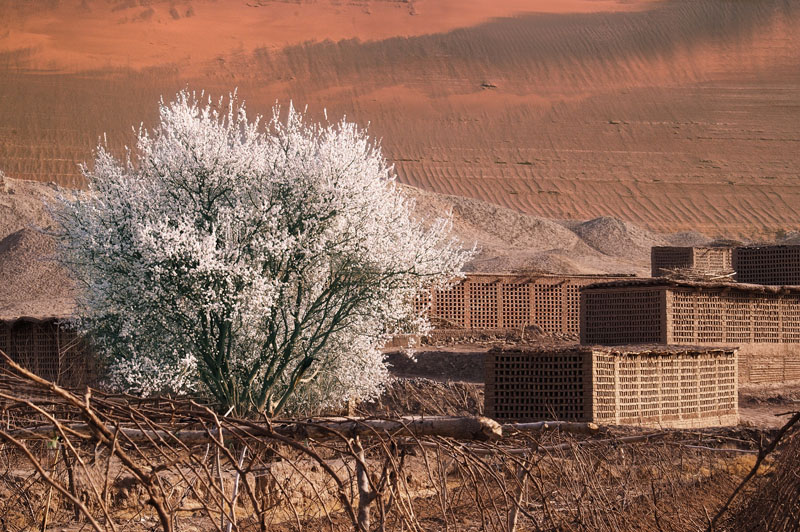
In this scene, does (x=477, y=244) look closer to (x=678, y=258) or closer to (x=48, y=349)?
(x=678, y=258)

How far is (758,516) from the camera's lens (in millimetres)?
8469

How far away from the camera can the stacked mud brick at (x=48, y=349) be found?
18.4 meters

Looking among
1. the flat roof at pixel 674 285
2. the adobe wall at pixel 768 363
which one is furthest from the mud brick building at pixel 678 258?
the flat roof at pixel 674 285

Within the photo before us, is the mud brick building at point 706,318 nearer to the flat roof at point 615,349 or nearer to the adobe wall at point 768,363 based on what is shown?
the adobe wall at point 768,363

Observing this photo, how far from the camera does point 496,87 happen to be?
8162 cm

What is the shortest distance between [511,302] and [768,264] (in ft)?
21.6

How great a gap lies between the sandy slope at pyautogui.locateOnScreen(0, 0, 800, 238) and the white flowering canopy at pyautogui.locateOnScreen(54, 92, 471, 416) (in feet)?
152

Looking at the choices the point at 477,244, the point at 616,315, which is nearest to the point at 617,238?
the point at 477,244

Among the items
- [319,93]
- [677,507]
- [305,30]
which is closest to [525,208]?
[319,93]

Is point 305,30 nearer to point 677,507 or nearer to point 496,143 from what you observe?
point 496,143

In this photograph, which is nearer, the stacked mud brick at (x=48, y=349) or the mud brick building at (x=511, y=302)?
the stacked mud brick at (x=48, y=349)

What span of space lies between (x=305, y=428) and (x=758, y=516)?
4150mm

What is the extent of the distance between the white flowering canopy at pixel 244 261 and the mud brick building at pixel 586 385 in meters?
1.89

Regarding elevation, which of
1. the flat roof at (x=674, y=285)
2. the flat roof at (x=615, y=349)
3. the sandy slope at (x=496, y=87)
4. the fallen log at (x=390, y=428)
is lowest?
the fallen log at (x=390, y=428)
